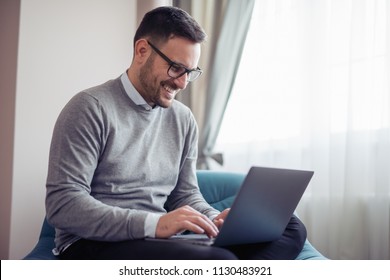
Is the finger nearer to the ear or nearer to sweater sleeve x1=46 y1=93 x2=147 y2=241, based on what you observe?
sweater sleeve x1=46 y1=93 x2=147 y2=241

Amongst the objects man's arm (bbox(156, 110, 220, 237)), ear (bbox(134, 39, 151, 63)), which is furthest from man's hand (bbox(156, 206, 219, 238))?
ear (bbox(134, 39, 151, 63))

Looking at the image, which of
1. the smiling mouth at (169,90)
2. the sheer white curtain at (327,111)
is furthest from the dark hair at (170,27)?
the sheer white curtain at (327,111)

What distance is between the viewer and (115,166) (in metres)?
1.26

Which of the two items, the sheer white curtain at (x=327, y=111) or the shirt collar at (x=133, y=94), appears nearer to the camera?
the shirt collar at (x=133, y=94)

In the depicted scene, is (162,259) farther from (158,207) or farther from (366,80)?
(366,80)

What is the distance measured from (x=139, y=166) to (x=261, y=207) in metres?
0.44

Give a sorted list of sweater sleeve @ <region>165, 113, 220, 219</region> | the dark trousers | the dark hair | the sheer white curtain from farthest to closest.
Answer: the sheer white curtain < sweater sleeve @ <region>165, 113, 220, 219</region> < the dark hair < the dark trousers

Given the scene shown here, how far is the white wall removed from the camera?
1937 millimetres

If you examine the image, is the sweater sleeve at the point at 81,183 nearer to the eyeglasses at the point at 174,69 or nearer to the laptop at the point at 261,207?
the laptop at the point at 261,207

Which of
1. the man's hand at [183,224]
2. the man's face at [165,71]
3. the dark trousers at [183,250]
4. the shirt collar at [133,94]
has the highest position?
the man's face at [165,71]

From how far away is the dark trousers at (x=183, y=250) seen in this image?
927 millimetres

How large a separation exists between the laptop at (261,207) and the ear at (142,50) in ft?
1.97

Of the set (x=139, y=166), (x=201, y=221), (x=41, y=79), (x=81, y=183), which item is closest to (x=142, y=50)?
(x=139, y=166)
